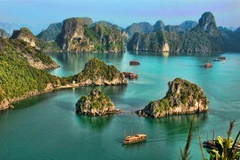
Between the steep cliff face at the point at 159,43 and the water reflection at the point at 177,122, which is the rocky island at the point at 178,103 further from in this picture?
the steep cliff face at the point at 159,43

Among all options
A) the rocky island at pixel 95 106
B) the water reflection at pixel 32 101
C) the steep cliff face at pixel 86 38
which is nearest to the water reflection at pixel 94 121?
the rocky island at pixel 95 106

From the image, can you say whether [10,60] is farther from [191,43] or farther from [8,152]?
[191,43]

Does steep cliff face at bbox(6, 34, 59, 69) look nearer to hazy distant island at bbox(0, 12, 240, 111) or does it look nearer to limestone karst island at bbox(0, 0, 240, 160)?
hazy distant island at bbox(0, 12, 240, 111)

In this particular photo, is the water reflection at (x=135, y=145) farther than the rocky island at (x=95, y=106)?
No

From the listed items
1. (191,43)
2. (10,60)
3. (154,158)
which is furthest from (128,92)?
(191,43)

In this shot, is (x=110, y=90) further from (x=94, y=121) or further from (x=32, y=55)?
(x=32, y=55)
